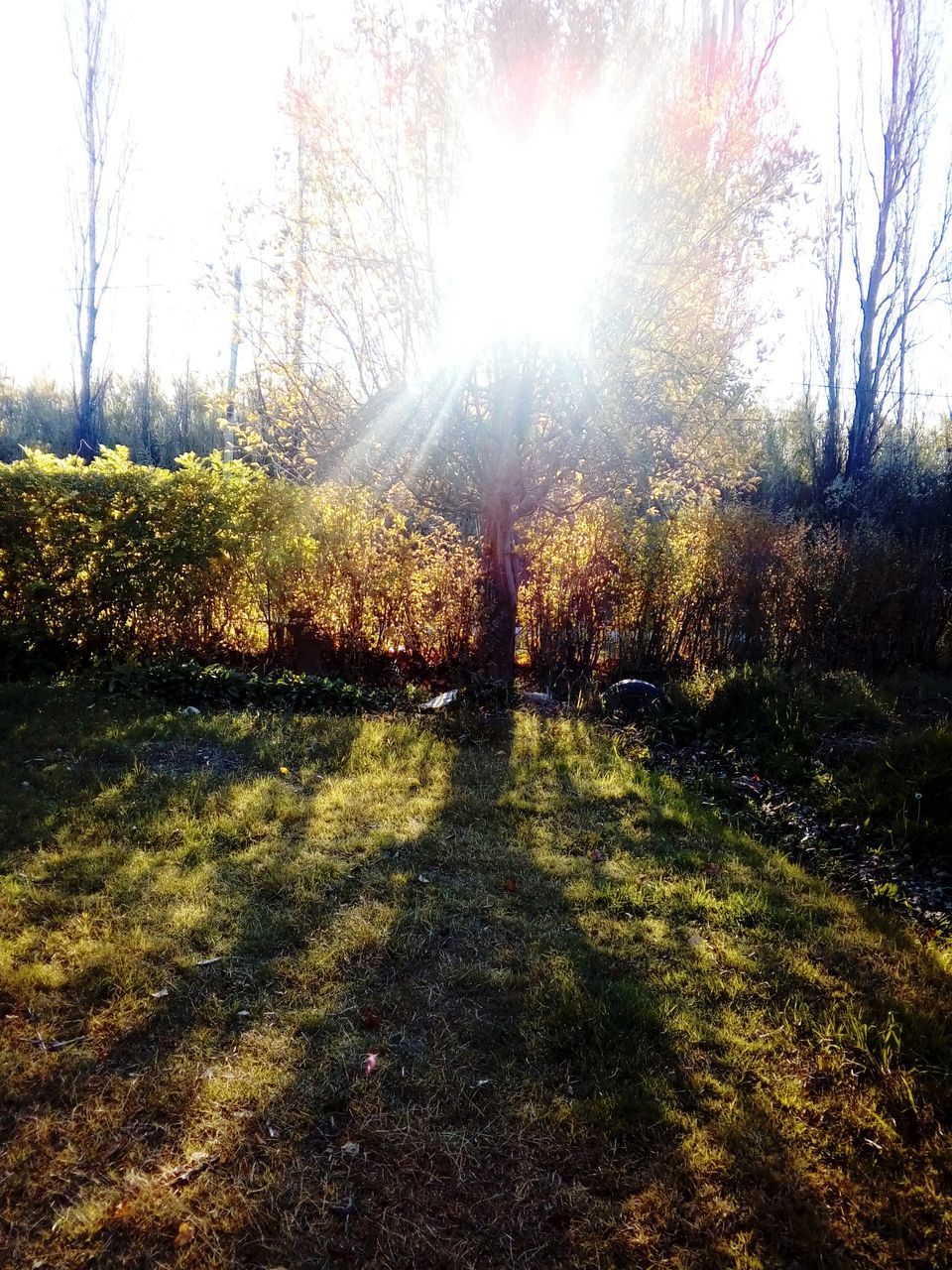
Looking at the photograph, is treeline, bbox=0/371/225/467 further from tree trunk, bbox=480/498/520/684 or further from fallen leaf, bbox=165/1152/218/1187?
fallen leaf, bbox=165/1152/218/1187

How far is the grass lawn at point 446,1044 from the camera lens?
5.80ft

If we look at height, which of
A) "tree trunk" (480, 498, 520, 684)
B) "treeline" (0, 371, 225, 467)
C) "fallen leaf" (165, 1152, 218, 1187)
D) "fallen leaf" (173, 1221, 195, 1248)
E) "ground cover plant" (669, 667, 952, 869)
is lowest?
"fallen leaf" (173, 1221, 195, 1248)

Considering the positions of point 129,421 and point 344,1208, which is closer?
point 344,1208

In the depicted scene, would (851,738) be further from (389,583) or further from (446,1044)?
(389,583)

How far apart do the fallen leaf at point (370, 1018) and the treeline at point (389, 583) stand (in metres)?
4.34

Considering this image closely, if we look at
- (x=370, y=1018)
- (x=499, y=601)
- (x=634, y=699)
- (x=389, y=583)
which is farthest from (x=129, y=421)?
(x=370, y=1018)

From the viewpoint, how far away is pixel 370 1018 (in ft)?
7.90

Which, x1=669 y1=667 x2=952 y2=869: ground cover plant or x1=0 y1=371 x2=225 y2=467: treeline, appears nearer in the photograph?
x1=669 y1=667 x2=952 y2=869: ground cover plant

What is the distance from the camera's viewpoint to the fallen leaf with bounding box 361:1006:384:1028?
2391 millimetres

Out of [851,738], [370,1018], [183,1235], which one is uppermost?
[851,738]

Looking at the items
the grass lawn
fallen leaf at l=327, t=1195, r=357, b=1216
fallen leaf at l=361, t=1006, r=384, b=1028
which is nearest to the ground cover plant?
the grass lawn

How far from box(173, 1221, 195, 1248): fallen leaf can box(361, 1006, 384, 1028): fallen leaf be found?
0.75 m

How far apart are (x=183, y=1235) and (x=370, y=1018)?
2.62 feet

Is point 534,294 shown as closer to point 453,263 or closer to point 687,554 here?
point 453,263
